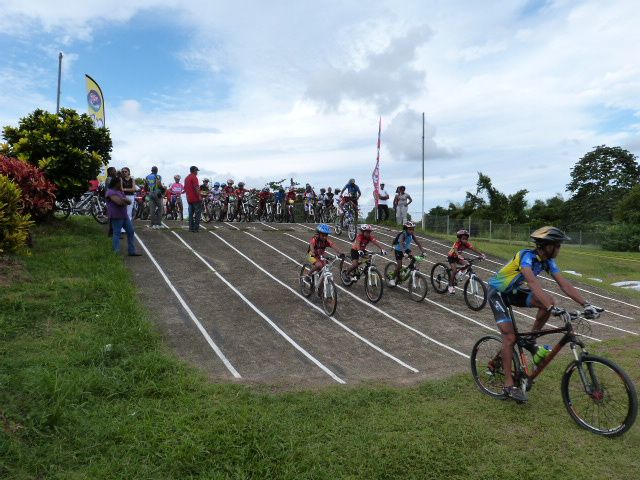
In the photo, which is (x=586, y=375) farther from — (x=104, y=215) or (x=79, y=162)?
(x=104, y=215)

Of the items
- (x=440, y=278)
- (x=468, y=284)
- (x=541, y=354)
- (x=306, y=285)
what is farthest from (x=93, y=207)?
(x=541, y=354)

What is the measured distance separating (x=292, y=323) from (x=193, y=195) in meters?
8.41

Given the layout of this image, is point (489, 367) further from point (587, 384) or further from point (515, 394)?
point (587, 384)

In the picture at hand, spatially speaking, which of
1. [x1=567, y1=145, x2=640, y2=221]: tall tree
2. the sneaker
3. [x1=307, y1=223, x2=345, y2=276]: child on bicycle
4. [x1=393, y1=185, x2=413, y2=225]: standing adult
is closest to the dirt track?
[x1=307, y1=223, x2=345, y2=276]: child on bicycle

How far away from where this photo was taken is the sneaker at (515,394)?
17.6ft

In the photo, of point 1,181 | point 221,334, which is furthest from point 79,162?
point 221,334

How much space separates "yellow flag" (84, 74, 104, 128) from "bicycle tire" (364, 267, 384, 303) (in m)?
16.1

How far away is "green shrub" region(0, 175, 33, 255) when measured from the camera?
380 inches

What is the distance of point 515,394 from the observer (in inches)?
213

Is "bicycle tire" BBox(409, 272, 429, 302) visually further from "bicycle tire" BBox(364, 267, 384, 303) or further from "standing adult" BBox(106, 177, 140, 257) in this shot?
"standing adult" BBox(106, 177, 140, 257)

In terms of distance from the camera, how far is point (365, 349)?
26.8 ft

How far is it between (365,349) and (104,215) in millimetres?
12738

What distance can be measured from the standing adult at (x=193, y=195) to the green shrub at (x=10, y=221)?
620cm

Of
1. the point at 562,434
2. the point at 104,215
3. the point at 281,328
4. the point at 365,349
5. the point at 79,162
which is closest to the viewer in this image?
the point at 562,434
